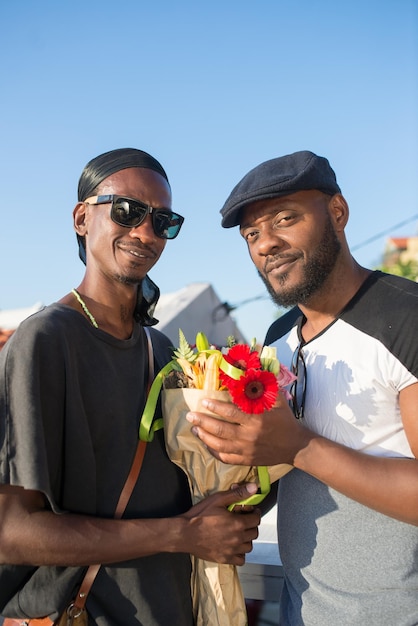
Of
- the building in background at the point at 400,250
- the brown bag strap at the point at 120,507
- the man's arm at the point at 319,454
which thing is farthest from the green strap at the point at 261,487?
the building in background at the point at 400,250

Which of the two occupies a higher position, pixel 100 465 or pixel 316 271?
pixel 316 271

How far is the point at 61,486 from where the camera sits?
6.66ft

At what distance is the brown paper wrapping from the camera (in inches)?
83.4

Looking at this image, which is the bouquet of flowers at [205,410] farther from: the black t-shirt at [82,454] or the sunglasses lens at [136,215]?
the sunglasses lens at [136,215]


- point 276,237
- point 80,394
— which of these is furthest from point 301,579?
point 276,237

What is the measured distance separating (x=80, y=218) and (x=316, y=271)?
3.49 feet

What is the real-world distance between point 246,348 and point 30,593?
111 cm

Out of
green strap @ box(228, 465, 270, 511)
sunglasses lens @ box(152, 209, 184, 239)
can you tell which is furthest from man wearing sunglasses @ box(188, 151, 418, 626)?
sunglasses lens @ box(152, 209, 184, 239)

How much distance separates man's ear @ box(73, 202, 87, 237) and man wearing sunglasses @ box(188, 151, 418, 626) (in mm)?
618

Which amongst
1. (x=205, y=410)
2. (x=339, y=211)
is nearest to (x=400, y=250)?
(x=339, y=211)

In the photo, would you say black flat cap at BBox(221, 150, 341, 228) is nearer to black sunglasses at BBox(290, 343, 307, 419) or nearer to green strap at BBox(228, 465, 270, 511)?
black sunglasses at BBox(290, 343, 307, 419)

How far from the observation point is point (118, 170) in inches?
96.8

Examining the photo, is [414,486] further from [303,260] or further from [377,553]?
[303,260]

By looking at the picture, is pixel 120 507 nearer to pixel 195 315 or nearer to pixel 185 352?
pixel 185 352
